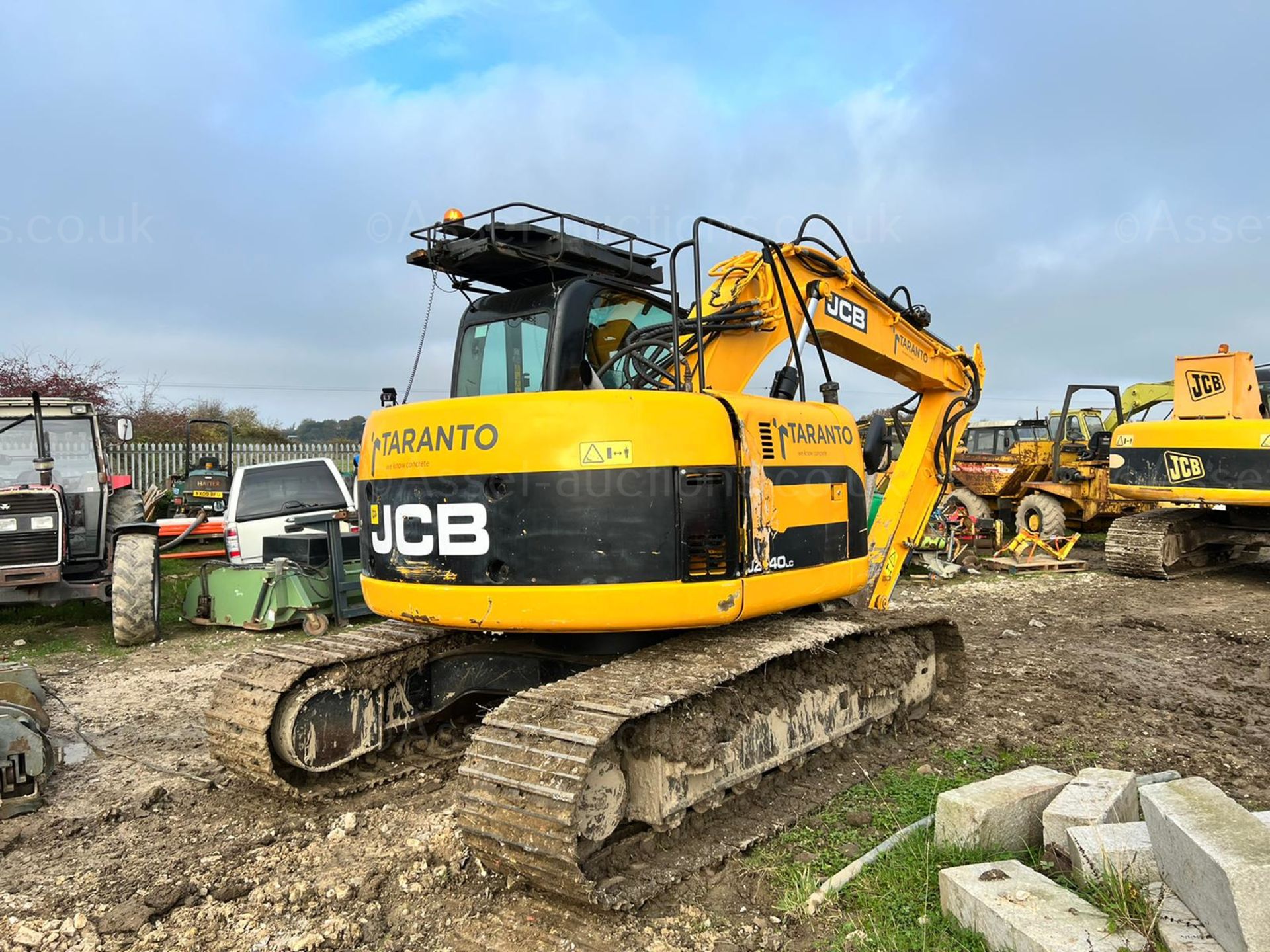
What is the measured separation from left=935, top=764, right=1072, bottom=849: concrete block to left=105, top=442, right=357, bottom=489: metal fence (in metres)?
15.1

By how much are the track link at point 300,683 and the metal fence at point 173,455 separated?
13.1 meters

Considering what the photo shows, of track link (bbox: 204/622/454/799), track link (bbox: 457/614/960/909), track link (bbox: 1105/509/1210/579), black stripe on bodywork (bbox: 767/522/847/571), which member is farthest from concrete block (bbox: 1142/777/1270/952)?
track link (bbox: 1105/509/1210/579)

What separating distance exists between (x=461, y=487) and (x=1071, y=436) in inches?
622

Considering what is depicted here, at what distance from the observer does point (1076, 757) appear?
189 inches

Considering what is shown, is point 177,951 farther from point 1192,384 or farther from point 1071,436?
point 1071,436

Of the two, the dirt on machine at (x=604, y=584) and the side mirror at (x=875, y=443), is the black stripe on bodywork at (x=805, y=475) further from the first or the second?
the side mirror at (x=875, y=443)

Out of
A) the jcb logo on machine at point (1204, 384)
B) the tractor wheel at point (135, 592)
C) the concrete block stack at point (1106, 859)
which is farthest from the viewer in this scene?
the jcb logo on machine at point (1204, 384)

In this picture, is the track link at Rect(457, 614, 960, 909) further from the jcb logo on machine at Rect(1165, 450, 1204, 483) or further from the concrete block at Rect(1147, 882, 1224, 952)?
the jcb logo on machine at Rect(1165, 450, 1204, 483)

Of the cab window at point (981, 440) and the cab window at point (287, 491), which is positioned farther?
the cab window at point (981, 440)

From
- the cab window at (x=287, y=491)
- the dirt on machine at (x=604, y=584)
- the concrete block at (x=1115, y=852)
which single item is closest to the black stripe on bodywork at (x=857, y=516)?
the dirt on machine at (x=604, y=584)

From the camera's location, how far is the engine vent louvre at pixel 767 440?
4113mm

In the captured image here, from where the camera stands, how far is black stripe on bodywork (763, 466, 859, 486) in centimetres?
417

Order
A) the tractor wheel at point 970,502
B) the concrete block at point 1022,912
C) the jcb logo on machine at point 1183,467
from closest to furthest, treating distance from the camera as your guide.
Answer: the concrete block at point 1022,912, the jcb logo on machine at point 1183,467, the tractor wheel at point 970,502

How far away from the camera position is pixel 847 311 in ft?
18.2
